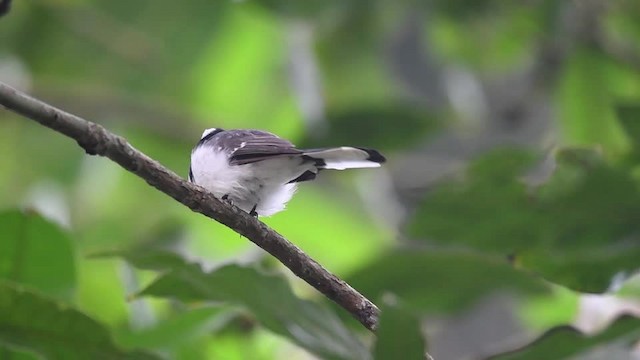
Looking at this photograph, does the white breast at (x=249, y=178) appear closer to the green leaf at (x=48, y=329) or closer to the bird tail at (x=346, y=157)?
the bird tail at (x=346, y=157)

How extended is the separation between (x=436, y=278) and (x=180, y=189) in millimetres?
1142

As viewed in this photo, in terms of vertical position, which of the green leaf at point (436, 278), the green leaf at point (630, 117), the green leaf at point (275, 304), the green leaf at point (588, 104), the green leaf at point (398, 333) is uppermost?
the green leaf at point (588, 104)

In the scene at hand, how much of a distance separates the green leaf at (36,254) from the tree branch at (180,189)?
671 millimetres

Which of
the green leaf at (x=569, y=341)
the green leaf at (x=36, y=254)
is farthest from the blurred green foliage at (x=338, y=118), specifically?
the green leaf at (x=569, y=341)

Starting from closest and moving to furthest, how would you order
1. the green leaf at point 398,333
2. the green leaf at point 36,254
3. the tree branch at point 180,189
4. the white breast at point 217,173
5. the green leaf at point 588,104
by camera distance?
the tree branch at point 180,189 → the green leaf at point 398,333 → the white breast at point 217,173 → the green leaf at point 36,254 → the green leaf at point 588,104

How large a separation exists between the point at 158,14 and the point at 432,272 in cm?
154

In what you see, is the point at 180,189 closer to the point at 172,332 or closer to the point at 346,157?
the point at 346,157

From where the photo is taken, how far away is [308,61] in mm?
3359

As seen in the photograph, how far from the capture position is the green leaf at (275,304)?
1.27 m

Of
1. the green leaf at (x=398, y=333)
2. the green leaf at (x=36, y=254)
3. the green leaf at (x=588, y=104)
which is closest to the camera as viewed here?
the green leaf at (x=398, y=333)

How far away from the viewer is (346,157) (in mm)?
1601

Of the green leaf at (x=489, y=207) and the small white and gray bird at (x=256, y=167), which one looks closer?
the small white and gray bird at (x=256, y=167)

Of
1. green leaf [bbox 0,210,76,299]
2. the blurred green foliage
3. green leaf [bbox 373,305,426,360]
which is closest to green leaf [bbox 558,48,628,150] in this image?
the blurred green foliage

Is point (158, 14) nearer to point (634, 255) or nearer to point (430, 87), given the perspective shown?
point (430, 87)
